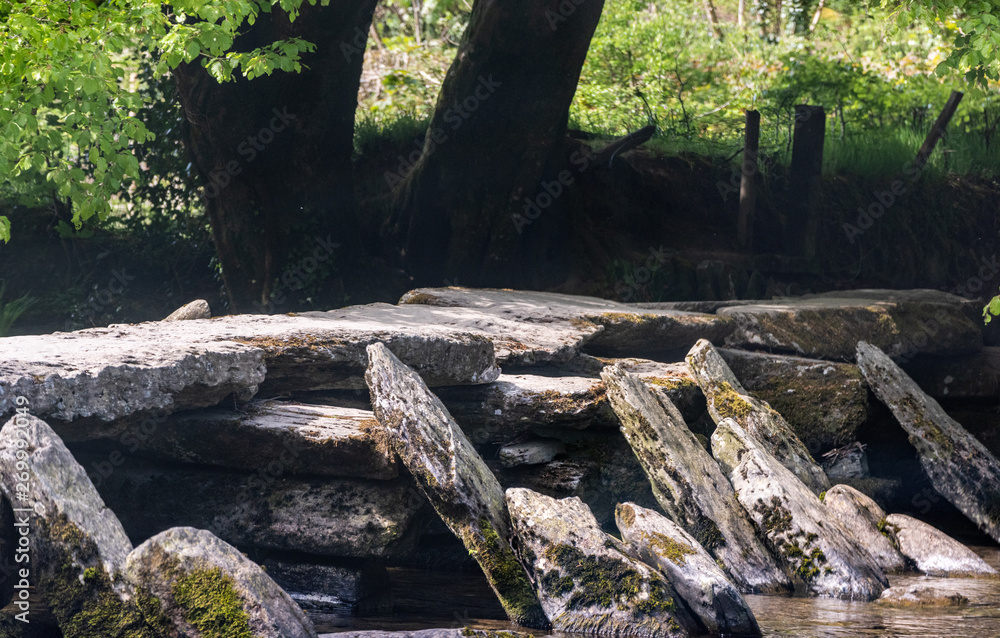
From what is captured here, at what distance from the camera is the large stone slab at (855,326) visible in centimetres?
750

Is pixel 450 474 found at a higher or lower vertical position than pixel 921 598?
higher

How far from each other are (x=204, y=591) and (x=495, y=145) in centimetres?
679

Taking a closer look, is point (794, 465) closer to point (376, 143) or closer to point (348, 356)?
point (348, 356)

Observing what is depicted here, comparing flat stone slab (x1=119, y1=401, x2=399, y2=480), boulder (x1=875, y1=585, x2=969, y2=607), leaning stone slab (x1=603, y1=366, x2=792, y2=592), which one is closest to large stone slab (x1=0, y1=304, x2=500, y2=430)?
flat stone slab (x1=119, y1=401, x2=399, y2=480)

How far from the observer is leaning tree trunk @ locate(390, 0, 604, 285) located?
8922mm

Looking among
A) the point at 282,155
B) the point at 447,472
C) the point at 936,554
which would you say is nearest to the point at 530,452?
the point at 447,472

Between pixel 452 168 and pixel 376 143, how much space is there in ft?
6.90

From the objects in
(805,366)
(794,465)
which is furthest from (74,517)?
(805,366)

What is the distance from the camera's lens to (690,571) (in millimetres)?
3982

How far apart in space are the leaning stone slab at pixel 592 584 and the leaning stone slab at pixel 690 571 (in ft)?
0.31

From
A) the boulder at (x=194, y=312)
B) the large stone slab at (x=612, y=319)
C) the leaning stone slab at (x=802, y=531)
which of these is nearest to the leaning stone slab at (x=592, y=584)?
the leaning stone slab at (x=802, y=531)

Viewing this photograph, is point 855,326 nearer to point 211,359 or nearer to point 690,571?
point 690,571

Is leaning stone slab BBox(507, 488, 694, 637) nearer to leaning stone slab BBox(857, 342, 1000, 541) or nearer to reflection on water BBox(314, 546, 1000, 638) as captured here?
reflection on water BBox(314, 546, 1000, 638)

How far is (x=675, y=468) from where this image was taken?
5094 mm
